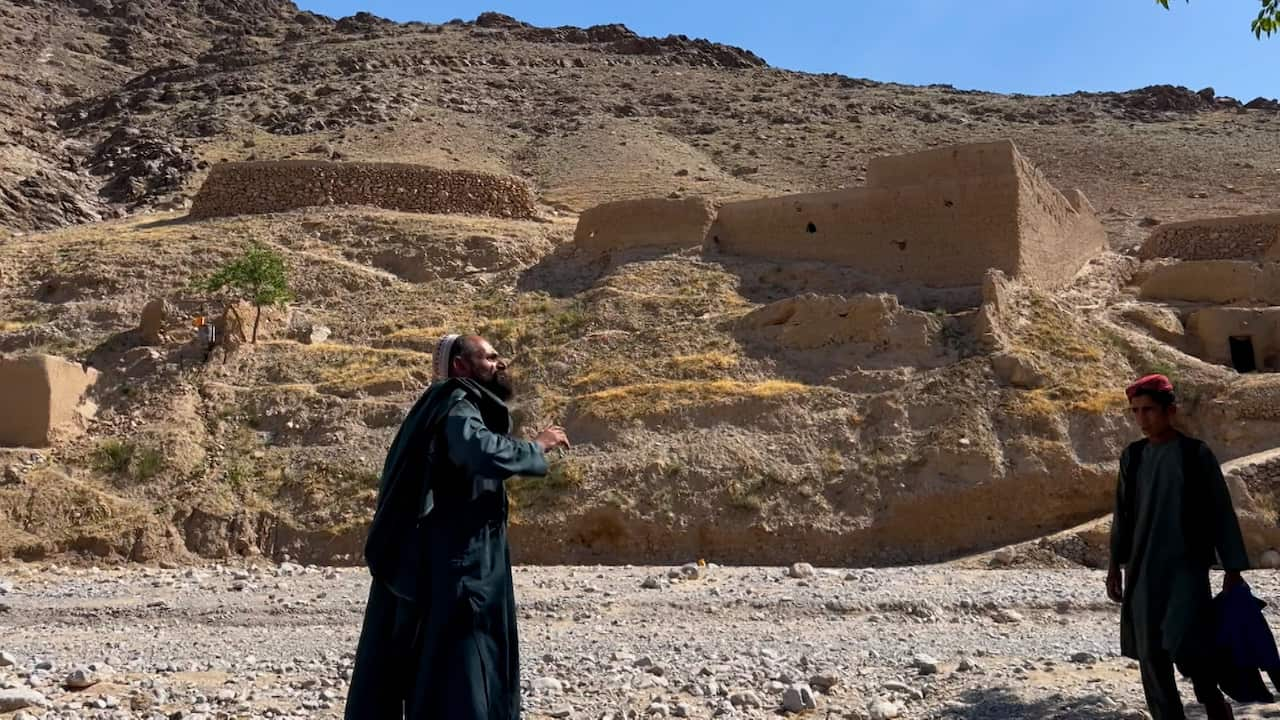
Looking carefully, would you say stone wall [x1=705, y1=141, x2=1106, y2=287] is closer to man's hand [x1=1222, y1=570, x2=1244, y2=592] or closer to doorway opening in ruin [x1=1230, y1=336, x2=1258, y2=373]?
doorway opening in ruin [x1=1230, y1=336, x2=1258, y2=373]

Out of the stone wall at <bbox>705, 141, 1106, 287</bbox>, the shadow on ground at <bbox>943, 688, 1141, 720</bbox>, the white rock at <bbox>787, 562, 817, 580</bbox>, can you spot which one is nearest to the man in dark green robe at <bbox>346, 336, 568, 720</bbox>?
the shadow on ground at <bbox>943, 688, 1141, 720</bbox>

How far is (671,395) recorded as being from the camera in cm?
1370

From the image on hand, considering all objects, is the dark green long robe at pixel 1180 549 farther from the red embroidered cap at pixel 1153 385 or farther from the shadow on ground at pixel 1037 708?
the shadow on ground at pixel 1037 708

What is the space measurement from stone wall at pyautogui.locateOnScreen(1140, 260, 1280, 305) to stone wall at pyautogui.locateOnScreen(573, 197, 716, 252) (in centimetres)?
731

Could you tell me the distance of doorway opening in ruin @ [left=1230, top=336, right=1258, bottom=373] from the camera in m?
14.8

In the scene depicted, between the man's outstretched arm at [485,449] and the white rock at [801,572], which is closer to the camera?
the man's outstretched arm at [485,449]

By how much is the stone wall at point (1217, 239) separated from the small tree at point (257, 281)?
50.3ft

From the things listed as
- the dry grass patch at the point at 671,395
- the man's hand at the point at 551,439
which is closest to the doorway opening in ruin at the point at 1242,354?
the dry grass patch at the point at 671,395

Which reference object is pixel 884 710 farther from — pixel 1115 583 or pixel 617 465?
pixel 617 465

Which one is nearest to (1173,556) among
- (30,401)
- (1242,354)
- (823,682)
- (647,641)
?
(823,682)

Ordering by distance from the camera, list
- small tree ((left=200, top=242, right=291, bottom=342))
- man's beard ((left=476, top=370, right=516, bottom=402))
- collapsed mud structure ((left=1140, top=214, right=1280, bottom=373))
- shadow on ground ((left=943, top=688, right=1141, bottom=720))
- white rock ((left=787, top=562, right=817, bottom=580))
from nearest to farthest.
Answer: man's beard ((left=476, top=370, right=516, bottom=402)) → shadow on ground ((left=943, top=688, right=1141, bottom=720)) → white rock ((left=787, top=562, right=817, bottom=580)) → collapsed mud structure ((left=1140, top=214, right=1280, bottom=373)) → small tree ((left=200, top=242, right=291, bottom=342))

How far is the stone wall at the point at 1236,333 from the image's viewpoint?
14.7m

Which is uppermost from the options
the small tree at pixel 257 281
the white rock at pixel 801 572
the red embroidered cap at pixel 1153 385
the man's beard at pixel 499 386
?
the small tree at pixel 257 281

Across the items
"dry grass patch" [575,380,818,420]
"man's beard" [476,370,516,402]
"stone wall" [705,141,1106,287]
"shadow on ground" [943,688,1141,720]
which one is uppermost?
"stone wall" [705,141,1106,287]
